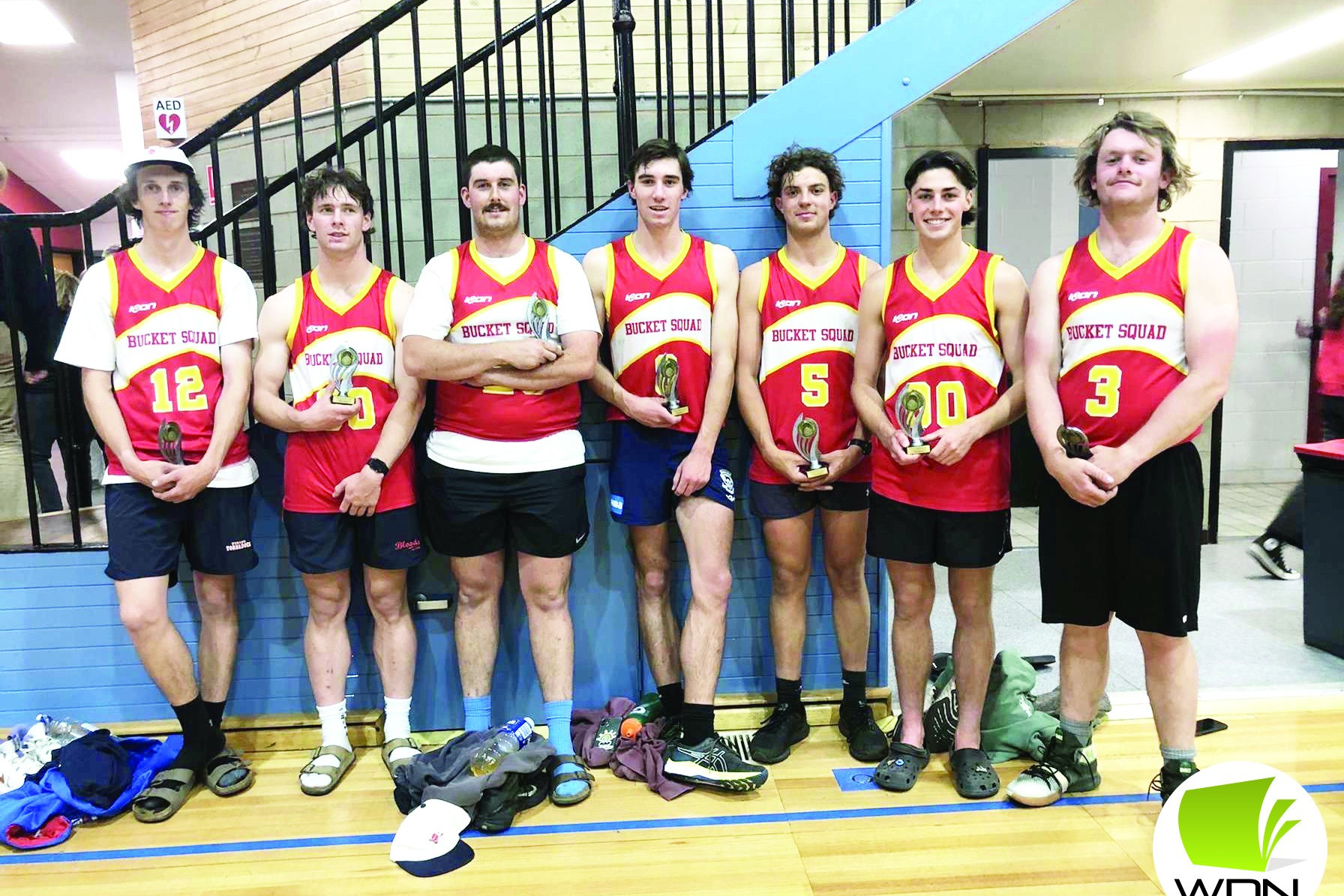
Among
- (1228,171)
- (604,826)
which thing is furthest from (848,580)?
(1228,171)

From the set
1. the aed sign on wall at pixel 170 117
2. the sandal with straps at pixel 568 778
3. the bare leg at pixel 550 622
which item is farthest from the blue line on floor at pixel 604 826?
the aed sign on wall at pixel 170 117

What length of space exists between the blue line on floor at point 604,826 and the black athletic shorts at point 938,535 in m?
0.72

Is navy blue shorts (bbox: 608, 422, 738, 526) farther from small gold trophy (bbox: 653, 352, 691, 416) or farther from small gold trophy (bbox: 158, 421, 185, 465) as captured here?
small gold trophy (bbox: 158, 421, 185, 465)

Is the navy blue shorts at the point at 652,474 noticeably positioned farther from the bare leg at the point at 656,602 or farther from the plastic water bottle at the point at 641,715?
the plastic water bottle at the point at 641,715

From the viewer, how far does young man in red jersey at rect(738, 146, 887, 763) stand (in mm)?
2797

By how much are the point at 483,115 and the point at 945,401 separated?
3.93 m

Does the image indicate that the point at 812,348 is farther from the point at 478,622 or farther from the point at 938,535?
the point at 478,622

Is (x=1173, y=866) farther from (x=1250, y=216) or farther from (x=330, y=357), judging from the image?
(x=1250, y=216)

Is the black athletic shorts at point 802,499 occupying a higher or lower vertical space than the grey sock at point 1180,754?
higher

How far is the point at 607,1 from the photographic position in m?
5.77

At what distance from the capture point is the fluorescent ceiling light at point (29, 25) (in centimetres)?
704

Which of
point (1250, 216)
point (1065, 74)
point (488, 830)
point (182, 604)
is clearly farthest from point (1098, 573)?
point (1250, 216)

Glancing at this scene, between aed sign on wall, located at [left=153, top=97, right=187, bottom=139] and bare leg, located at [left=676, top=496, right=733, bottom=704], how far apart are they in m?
6.23

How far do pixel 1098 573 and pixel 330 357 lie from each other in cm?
235
